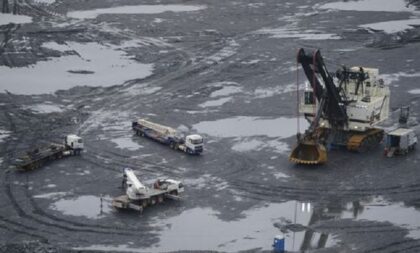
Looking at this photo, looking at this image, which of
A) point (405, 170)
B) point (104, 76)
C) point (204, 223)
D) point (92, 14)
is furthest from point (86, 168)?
point (92, 14)

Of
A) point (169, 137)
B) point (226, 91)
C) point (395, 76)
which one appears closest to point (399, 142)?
point (169, 137)

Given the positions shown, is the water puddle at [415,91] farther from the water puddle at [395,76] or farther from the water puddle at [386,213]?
the water puddle at [386,213]

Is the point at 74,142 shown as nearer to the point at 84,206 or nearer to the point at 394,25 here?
the point at 84,206

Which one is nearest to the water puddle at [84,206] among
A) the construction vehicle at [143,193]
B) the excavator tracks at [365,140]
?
the construction vehicle at [143,193]

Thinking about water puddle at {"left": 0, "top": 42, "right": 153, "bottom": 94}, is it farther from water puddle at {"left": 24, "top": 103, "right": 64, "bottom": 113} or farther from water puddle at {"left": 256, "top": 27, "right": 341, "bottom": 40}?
water puddle at {"left": 256, "top": 27, "right": 341, "bottom": 40}

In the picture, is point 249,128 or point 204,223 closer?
point 204,223

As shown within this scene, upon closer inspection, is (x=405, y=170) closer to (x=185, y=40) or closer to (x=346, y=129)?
(x=346, y=129)
